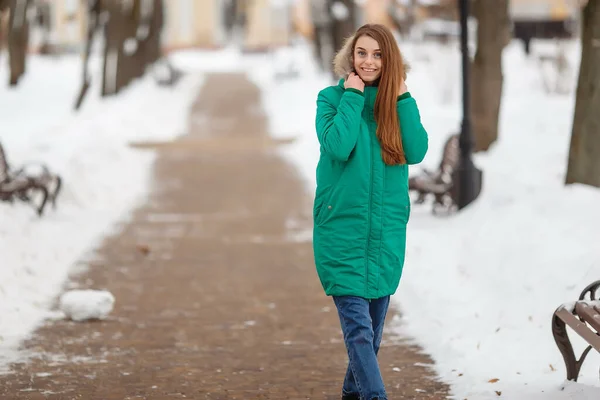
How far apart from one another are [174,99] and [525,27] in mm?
11962

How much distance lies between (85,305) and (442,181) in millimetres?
6332

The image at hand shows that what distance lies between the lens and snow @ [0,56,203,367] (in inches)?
367

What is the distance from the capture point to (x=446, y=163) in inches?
581

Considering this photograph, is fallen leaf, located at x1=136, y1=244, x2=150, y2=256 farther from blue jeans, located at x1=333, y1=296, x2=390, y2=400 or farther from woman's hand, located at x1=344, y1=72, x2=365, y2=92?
woman's hand, located at x1=344, y1=72, x2=365, y2=92

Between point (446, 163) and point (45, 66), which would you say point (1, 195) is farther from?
point (45, 66)

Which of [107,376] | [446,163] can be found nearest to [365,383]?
[107,376]

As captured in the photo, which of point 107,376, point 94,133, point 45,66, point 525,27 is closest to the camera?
point 107,376

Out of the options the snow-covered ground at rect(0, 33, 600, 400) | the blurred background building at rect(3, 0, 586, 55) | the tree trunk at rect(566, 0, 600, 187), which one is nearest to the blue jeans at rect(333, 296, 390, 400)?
the snow-covered ground at rect(0, 33, 600, 400)

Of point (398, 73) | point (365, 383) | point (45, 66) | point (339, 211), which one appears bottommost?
point (45, 66)

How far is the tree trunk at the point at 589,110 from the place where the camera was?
1165 cm

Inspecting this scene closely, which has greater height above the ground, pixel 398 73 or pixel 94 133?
pixel 398 73

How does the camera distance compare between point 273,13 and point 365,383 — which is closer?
point 365,383

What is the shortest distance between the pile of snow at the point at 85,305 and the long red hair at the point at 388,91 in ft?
12.6

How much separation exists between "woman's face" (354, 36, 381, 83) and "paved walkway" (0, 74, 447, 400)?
1.93 meters
